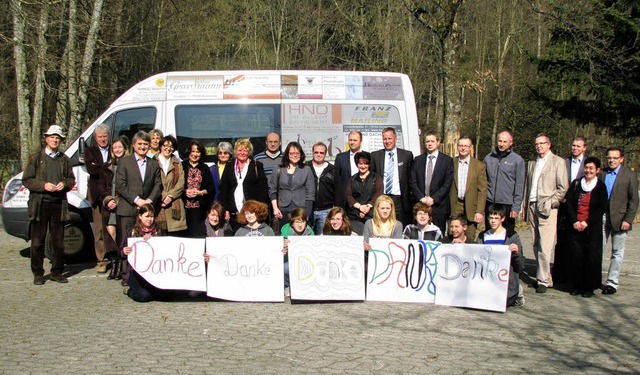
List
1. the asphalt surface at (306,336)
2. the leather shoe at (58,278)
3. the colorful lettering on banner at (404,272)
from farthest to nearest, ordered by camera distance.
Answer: the leather shoe at (58,278) → the colorful lettering on banner at (404,272) → the asphalt surface at (306,336)

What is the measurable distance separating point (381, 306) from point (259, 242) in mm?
1559

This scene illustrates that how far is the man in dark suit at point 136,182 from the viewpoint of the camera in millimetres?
9758

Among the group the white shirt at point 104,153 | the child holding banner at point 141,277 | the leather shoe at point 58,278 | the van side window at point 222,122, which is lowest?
the leather shoe at point 58,278

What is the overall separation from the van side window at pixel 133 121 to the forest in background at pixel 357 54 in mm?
7312

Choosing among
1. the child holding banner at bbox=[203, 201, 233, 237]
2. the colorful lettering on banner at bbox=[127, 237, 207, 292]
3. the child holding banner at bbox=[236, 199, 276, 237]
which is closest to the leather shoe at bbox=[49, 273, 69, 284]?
the colorful lettering on banner at bbox=[127, 237, 207, 292]

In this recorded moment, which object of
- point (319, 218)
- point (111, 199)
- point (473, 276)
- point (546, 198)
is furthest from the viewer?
point (319, 218)

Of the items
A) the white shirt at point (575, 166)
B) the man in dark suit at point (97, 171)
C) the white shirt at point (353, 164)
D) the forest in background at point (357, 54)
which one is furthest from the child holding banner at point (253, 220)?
the forest in background at point (357, 54)

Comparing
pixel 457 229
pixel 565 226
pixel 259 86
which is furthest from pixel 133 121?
pixel 565 226

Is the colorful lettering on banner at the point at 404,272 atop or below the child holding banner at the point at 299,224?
below

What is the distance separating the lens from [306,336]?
7.13m

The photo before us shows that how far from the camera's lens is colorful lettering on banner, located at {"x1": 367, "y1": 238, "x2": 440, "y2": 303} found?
880cm

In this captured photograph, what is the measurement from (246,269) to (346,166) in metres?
2.33

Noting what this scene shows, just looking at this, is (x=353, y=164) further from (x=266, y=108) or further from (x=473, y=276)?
(x=473, y=276)

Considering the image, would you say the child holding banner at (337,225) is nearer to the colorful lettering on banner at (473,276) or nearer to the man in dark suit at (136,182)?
the colorful lettering on banner at (473,276)
